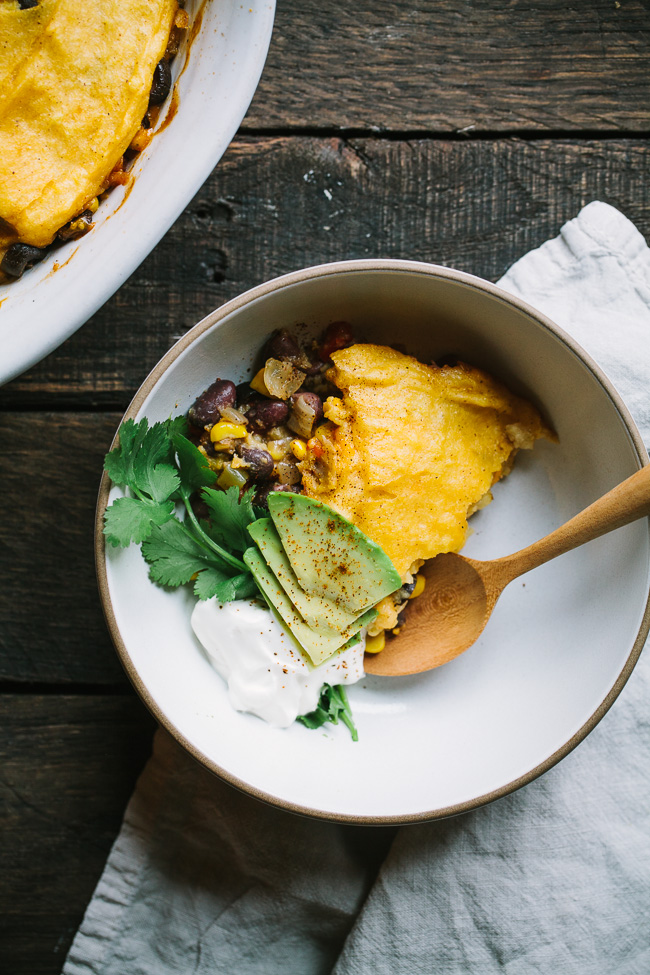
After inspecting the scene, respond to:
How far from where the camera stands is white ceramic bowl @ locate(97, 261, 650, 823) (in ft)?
5.64

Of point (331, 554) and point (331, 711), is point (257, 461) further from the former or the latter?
point (331, 711)

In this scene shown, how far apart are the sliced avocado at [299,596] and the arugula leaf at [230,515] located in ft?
0.12

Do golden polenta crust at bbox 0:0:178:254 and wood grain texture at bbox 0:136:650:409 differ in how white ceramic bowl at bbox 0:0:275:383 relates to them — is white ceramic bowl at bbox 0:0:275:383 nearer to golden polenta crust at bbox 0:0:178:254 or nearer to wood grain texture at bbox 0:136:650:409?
golden polenta crust at bbox 0:0:178:254

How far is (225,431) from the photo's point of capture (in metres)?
1.83

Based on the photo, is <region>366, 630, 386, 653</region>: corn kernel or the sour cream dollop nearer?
the sour cream dollop

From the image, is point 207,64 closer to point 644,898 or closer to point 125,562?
point 125,562

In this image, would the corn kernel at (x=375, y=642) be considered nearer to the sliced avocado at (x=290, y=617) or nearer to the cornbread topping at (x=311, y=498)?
the cornbread topping at (x=311, y=498)

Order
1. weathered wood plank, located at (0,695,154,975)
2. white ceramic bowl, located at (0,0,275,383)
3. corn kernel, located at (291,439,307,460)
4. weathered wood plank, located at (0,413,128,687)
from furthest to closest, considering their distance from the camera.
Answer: weathered wood plank, located at (0,695,154,975) → weathered wood plank, located at (0,413,128,687) → corn kernel, located at (291,439,307,460) → white ceramic bowl, located at (0,0,275,383)

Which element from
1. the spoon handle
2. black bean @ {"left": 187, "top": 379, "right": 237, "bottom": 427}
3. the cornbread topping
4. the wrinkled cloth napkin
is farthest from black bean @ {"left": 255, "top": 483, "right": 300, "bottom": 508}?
the wrinkled cloth napkin

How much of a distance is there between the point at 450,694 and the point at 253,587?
67cm

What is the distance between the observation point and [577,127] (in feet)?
6.72

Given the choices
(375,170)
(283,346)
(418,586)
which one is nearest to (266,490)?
(283,346)

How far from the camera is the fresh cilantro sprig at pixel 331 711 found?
1970 mm

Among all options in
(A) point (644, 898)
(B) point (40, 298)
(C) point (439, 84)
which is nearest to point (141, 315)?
(B) point (40, 298)
